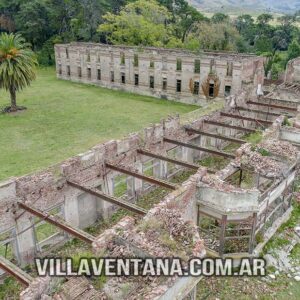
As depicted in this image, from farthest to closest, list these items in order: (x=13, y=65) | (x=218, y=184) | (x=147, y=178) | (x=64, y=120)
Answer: (x=64, y=120) → (x=13, y=65) → (x=147, y=178) → (x=218, y=184)

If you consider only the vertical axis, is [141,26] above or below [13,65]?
above

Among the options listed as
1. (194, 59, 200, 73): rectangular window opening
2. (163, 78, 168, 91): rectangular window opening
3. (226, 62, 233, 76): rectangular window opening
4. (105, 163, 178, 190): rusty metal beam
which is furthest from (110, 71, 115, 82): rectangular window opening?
(105, 163, 178, 190): rusty metal beam

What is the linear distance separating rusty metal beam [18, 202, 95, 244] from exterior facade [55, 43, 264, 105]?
25459 millimetres

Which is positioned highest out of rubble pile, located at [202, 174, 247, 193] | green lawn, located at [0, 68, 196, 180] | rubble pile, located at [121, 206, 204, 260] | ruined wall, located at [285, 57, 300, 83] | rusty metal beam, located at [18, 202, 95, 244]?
ruined wall, located at [285, 57, 300, 83]

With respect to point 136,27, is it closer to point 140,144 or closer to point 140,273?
point 140,144

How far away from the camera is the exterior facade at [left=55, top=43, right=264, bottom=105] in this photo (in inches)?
1379

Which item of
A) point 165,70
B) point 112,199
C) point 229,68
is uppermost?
point 229,68

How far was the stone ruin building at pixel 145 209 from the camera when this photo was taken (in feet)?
31.2

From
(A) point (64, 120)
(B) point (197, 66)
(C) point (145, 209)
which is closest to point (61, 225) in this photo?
(C) point (145, 209)

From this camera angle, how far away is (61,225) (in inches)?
468

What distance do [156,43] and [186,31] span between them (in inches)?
590

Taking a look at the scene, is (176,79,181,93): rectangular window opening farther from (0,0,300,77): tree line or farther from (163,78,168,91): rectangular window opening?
(0,0,300,77): tree line

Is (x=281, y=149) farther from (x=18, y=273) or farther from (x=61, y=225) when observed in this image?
(x=18, y=273)

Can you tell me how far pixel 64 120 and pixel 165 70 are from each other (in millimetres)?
12986
